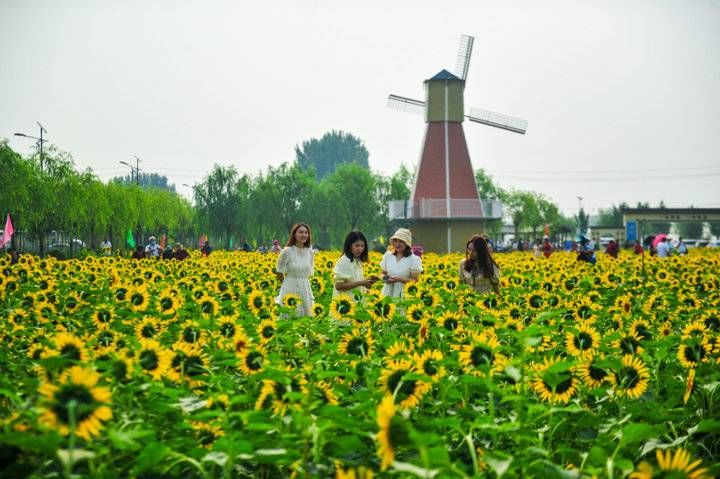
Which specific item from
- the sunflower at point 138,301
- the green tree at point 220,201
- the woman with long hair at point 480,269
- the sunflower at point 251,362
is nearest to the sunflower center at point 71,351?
the sunflower at point 251,362

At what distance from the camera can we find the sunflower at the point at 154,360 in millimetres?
3137

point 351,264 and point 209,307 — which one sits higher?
point 351,264

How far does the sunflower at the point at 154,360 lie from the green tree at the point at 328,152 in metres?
160

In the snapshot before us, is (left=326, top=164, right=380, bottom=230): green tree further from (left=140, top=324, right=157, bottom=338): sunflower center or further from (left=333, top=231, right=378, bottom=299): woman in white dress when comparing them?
(left=140, top=324, right=157, bottom=338): sunflower center

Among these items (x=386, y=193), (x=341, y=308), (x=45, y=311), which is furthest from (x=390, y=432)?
(x=386, y=193)

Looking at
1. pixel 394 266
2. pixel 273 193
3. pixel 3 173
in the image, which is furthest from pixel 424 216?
pixel 394 266

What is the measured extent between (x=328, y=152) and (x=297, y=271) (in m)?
158

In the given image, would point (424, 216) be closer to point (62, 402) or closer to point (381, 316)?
point (381, 316)

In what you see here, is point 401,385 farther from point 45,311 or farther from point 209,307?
point 45,311

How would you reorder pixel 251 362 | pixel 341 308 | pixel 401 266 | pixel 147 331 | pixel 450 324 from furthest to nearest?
pixel 401 266
pixel 341 308
pixel 450 324
pixel 147 331
pixel 251 362

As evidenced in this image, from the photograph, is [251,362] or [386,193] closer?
[251,362]

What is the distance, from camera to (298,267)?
27.5 ft

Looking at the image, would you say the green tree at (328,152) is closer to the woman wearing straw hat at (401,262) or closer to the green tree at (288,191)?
the green tree at (288,191)

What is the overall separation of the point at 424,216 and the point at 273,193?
2004 cm
